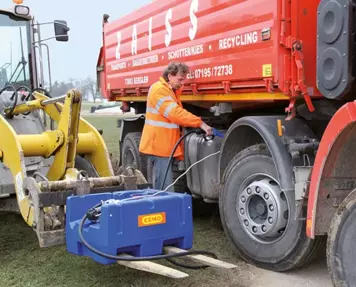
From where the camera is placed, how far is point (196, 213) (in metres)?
6.48

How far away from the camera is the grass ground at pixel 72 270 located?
416cm

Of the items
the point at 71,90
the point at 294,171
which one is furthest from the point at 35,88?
the point at 294,171

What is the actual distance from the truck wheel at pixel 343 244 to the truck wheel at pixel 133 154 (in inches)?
157

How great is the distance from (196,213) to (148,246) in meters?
2.70

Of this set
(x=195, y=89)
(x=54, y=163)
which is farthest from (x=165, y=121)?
(x=54, y=163)

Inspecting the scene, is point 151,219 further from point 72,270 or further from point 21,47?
point 21,47

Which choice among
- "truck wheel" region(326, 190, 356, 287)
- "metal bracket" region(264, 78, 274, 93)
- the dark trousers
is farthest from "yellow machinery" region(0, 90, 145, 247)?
"truck wheel" region(326, 190, 356, 287)

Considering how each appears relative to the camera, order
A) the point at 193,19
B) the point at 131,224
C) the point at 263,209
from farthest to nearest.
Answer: the point at 193,19 → the point at 263,209 → the point at 131,224

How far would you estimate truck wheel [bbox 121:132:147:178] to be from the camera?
23.2 ft

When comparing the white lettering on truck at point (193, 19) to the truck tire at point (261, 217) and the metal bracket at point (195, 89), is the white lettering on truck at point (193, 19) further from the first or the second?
the truck tire at point (261, 217)

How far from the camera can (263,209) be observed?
4266 millimetres

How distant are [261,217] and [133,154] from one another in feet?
10.6

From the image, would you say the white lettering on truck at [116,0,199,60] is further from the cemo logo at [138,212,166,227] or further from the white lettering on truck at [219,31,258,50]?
the cemo logo at [138,212,166,227]

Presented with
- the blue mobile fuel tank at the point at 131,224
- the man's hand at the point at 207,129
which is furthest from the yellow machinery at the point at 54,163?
the man's hand at the point at 207,129
